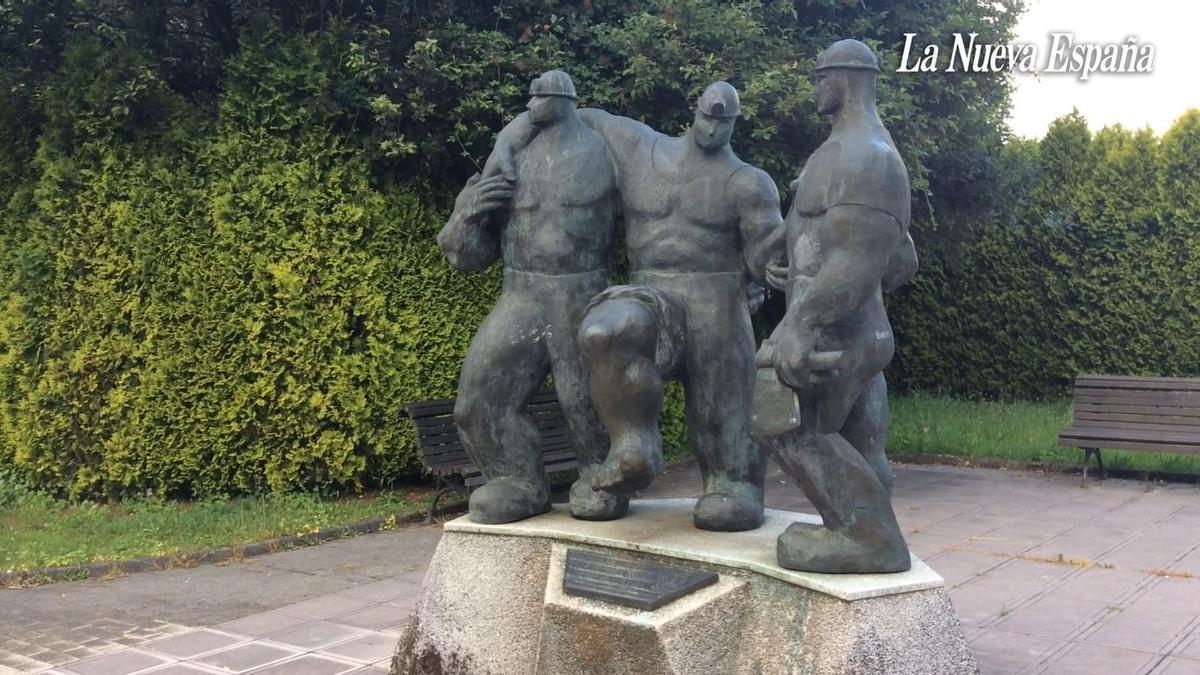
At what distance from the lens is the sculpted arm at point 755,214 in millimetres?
3848

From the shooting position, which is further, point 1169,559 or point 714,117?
point 1169,559

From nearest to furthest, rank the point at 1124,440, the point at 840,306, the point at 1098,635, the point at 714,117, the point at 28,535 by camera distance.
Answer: the point at 840,306, the point at 714,117, the point at 1098,635, the point at 28,535, the point at 1124,440

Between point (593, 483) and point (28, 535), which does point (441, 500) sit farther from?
point (593, 483)

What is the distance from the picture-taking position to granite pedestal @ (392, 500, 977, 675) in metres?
3.23

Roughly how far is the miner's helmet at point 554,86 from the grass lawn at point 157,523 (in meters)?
3.98

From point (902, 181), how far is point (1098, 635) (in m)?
2.65

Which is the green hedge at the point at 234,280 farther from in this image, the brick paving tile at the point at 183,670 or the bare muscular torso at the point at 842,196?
the bare muscular torso at the point at 842,196

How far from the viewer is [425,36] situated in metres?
7.80

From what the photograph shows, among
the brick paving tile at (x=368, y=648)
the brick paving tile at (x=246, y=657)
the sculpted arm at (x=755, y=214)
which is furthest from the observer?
the brick paving tile at (x=368, y=648)

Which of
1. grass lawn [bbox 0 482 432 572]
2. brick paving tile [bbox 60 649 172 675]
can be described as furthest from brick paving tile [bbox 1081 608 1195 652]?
grass lawn [bbox 0 482 432 572]

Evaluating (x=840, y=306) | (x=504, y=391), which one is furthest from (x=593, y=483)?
(x=840, y=306)

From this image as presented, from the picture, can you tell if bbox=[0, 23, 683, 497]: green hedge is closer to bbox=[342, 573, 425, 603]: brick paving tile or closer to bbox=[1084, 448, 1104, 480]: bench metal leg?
bbox=[342, 573, 425, 603]: brick paving tile

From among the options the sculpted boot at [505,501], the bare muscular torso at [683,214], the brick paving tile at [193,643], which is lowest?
the brick paving tile at [193,643]

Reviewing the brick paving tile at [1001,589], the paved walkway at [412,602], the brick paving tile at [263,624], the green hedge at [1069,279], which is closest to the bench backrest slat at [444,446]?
the paved walkway at [412,602]
